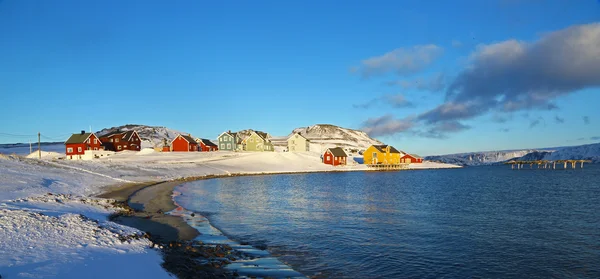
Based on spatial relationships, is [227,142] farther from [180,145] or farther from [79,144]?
[79,144]

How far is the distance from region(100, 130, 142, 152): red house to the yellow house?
256 feet

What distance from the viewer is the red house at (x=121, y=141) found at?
354 feet

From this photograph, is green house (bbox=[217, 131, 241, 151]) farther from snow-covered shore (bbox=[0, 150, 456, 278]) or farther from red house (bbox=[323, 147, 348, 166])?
snow-covered shore (bbox=[0, 150, 456, 278])

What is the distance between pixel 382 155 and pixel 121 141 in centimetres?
8475

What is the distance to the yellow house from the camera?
126 m

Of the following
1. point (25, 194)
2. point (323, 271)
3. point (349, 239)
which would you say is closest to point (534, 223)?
point (349, 239)

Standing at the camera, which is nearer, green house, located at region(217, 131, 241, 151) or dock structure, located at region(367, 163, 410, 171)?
dock structure, located at region(367, 163, 410, 171)

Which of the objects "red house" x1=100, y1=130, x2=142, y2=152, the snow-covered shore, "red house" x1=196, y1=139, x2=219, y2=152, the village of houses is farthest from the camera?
"red house" x1=196, y1=139, x2=219, y2=152

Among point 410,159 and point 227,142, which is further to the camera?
point 410,159

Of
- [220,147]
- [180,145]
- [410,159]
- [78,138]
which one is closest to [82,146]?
[78,138]

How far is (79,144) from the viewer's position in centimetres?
9581

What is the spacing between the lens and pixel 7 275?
8336 mm

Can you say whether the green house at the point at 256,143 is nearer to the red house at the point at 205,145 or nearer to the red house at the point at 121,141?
the red house at the point at 205,145

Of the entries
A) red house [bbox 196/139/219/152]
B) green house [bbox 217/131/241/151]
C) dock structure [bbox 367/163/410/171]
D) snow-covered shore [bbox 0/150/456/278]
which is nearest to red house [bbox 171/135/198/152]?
red house [bbox 196/139/219/152]
